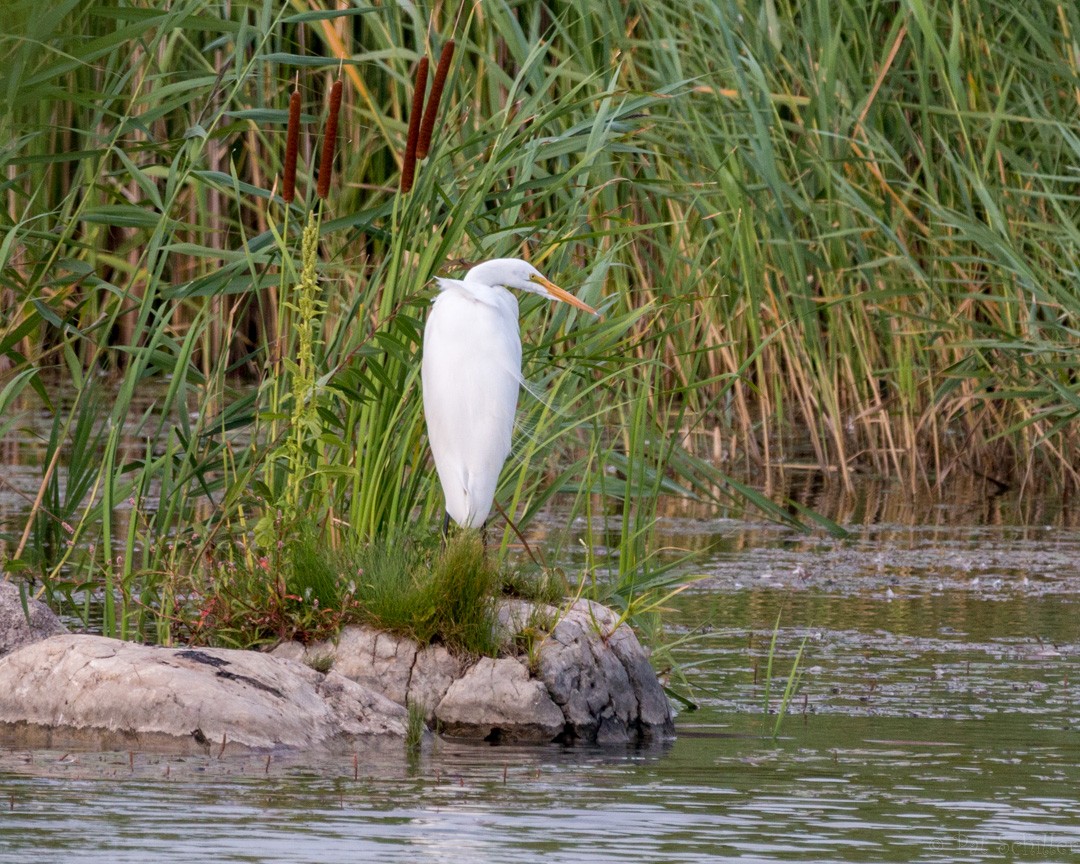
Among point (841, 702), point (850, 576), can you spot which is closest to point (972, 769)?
point (841, 702)

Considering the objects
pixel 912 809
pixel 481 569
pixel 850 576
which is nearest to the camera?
pixel 912 809

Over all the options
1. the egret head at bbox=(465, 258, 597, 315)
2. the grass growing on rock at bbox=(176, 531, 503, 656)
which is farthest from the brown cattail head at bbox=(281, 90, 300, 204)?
the grass growing on rock at bbox=(176, 531, 503, 656)

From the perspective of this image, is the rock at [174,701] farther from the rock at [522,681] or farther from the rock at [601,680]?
the rock at [601,680]

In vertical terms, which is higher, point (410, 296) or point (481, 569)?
point (410, 296)

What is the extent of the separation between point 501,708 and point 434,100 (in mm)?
1572

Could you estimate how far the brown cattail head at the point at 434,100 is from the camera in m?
5.32

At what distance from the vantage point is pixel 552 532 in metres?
8.98

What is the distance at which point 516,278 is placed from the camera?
19.1 feet

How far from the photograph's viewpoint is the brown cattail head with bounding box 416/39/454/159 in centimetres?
532

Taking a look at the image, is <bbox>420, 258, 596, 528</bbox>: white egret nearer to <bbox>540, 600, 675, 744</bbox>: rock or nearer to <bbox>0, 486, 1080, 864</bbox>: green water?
<bbox>540, 600, 675, 744</bbox>: rock

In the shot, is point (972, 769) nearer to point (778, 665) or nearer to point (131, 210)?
point (778, 665)

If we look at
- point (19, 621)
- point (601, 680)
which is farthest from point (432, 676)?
point (19, 621)

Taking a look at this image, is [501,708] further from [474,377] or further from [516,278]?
[516,278]

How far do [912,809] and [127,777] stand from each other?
1656mm
